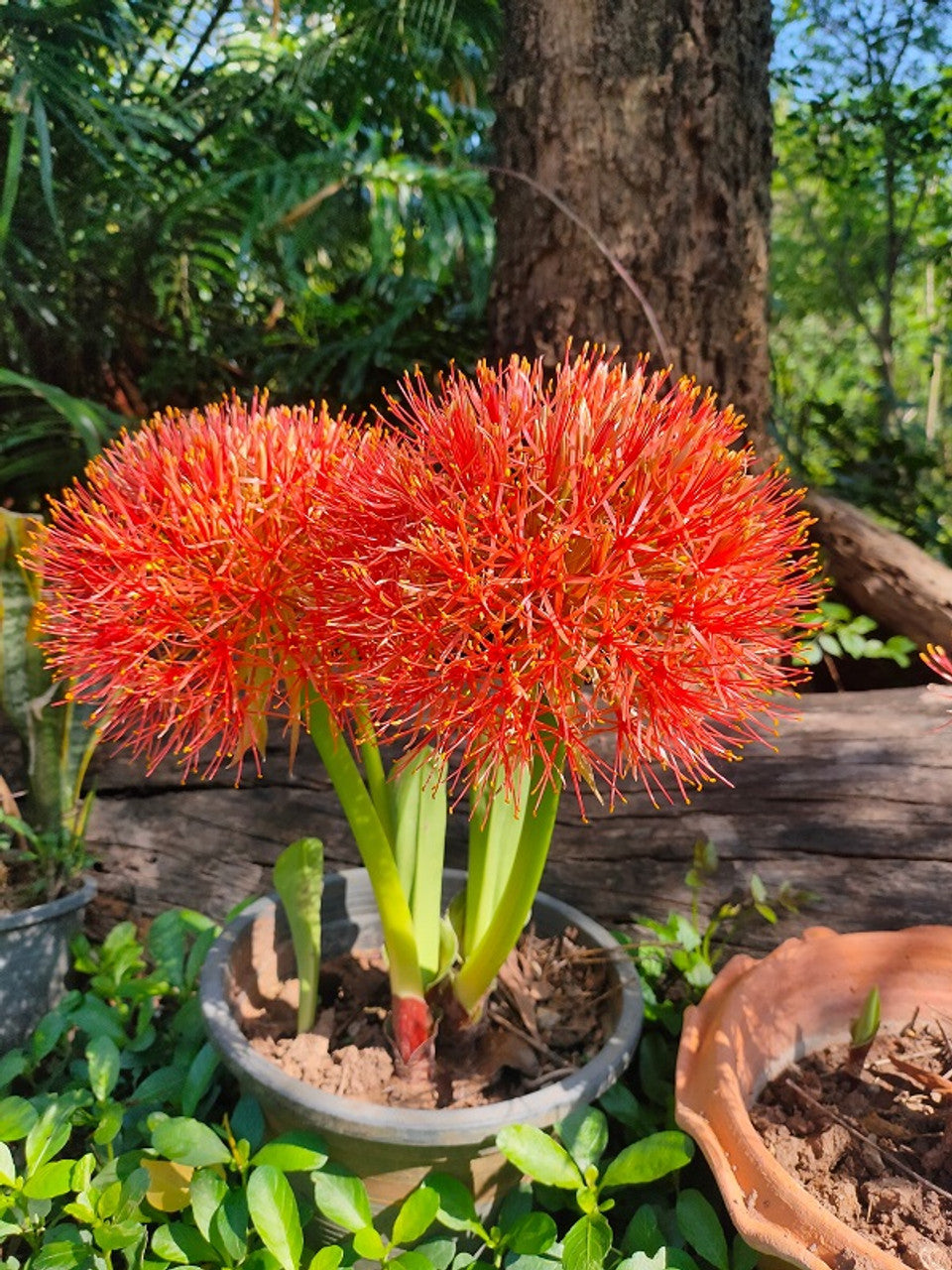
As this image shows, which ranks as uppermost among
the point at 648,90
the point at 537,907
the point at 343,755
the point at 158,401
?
the point at 648,90

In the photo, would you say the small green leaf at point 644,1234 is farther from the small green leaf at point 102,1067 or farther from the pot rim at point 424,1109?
the small green leaf at point 102,1067

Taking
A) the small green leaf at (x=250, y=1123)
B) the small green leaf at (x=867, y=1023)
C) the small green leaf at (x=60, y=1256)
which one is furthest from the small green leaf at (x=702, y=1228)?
the small green leaf at (x=60, y=1256)

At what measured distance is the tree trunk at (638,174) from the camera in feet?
4.36

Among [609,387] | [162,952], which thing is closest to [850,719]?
[609,387]

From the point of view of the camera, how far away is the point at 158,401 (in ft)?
7.63

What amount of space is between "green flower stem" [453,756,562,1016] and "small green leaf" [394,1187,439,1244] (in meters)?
0.18

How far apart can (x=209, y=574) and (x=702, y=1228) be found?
29.7 inches

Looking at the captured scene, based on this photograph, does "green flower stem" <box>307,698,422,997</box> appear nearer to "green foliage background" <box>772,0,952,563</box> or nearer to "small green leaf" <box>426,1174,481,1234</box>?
"small green leaf" <box>426,1174,481,1234</box>

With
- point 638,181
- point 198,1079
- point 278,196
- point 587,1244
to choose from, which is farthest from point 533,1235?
point 278,196

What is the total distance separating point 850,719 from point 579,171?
976mm

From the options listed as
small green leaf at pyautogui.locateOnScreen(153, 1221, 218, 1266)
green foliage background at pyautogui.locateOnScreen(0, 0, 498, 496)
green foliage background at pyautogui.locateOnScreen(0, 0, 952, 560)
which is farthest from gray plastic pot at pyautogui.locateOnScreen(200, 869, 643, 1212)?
green foliage background at pyautogui.locateOnScreen(0, 0, 498, 496)

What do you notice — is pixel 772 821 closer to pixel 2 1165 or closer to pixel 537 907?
pixel 537 907

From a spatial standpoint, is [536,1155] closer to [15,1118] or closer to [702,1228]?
[702,1228]

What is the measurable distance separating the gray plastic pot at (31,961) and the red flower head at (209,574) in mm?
592
